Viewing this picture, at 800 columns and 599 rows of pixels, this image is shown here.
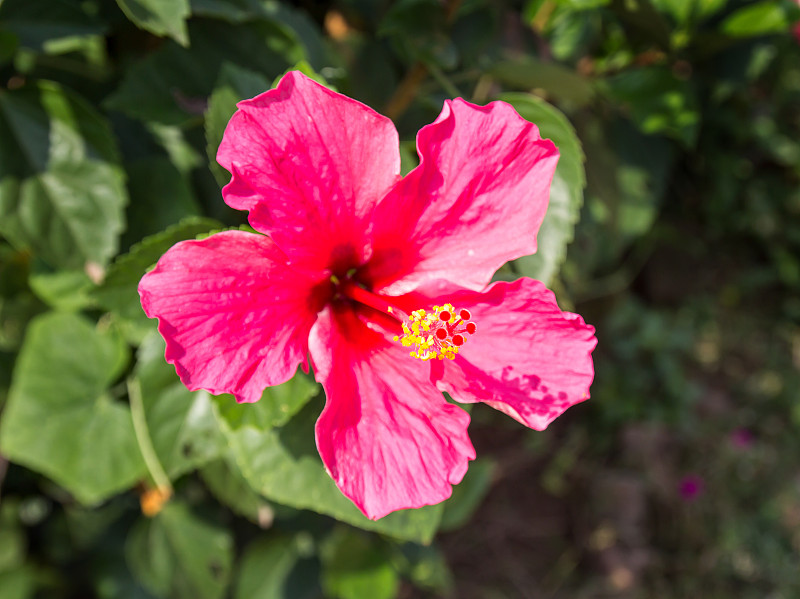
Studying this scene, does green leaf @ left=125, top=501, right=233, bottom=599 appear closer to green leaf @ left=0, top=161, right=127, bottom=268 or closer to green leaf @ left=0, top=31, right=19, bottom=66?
green leaf @ left=0, top=161, right=127, bottom=268

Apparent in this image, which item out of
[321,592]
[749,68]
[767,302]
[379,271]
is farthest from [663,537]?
[379,271]

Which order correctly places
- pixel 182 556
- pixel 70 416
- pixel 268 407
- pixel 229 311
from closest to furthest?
pixel 229 311
pixel 268 407
pixel 70 416
pixel 182 556

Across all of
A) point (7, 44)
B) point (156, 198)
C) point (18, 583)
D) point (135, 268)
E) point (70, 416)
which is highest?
point (7, 44)

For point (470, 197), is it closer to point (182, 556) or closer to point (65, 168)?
point (65, 168)

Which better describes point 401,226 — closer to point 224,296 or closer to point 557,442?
point 224,296

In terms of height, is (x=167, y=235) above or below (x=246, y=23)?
below

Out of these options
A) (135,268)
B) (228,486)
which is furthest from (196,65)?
(228,486)
